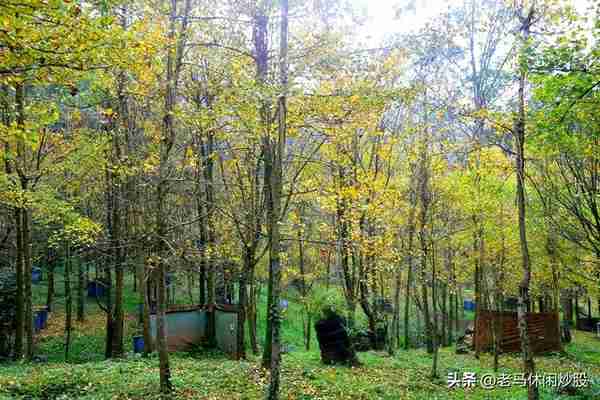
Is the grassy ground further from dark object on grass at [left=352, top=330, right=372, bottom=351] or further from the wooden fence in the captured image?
the wooden fence

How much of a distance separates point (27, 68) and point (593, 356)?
2279 centimetres

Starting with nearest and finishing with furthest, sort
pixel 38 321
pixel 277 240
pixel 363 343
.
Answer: pixel 277 240
pixel 363 343
pixel 38 321

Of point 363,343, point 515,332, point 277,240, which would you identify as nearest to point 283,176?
point 277,240

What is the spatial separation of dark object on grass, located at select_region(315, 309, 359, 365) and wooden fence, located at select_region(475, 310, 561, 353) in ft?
26.9

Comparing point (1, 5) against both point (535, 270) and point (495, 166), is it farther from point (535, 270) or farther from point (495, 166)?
point (535, 270)

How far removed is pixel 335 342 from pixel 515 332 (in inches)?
415

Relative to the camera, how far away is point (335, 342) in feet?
40.2

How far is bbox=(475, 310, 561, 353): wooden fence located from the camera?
18.1 meters

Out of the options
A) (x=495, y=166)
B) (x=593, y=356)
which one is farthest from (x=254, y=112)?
(x=593, y=356)

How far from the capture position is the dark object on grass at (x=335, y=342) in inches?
477

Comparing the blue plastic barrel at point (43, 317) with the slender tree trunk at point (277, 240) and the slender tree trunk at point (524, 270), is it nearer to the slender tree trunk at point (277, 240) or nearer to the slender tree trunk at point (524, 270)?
the slender tree trunk at point (277, 240)

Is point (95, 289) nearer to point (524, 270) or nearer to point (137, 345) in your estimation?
point (137, 345)

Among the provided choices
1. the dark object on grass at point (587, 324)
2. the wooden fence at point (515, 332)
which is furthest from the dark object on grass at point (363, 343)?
the dark object on grass at point (587, 324)

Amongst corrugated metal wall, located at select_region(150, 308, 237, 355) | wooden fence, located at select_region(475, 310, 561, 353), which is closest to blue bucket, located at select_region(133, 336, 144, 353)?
corrugated metal wall, located at select_region(150, 308, 237, 355)
